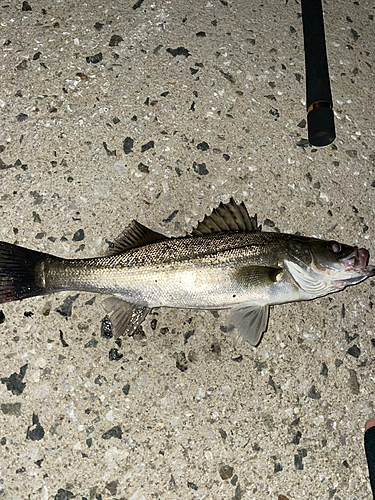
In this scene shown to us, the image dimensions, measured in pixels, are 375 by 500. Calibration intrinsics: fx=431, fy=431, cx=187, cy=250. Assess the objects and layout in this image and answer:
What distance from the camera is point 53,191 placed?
96.0 inches

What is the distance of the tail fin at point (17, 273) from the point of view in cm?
202

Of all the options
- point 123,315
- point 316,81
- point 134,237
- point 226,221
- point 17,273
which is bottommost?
point 123,315

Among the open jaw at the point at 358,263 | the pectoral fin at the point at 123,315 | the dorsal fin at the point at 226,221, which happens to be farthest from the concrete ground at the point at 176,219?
the open jaw at the point at 358,263

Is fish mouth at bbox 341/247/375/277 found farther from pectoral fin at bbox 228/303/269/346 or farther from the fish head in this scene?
pectoral fin at bbox 228/303/269/346

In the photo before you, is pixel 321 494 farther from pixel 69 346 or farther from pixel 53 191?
pixel 53 191

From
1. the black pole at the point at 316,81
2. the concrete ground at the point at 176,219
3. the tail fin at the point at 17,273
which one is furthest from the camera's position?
the black pole at the point at 316,81

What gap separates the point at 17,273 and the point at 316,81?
2.08 metres

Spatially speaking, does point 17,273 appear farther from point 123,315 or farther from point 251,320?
point 251,320

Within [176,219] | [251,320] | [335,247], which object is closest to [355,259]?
[335,247]

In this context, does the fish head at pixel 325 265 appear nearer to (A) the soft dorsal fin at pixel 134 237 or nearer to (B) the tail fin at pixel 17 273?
(A) the soft dorsal fin at pixel 134 237

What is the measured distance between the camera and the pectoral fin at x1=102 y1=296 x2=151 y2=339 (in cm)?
215

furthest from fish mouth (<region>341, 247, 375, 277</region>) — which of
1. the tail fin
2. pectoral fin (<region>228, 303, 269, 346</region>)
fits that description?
the tail fin

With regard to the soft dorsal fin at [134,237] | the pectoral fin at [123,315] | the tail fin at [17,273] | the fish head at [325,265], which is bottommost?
the pectoral fin at [123,315]

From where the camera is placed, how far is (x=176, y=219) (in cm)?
246
